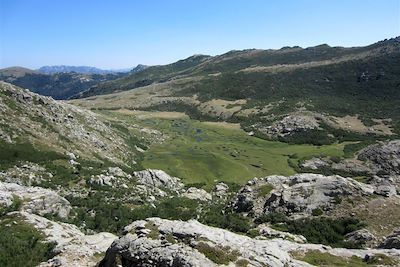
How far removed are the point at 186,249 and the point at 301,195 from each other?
3657 cm

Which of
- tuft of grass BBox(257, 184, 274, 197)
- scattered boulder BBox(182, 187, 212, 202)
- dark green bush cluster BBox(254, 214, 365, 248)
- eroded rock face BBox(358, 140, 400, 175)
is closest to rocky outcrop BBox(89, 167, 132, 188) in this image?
scattered boulder BBox(182, 187, 212, 202)

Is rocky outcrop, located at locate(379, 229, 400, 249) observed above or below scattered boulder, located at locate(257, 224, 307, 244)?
above

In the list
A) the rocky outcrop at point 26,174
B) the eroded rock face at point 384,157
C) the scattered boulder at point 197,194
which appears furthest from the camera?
the eroded rock face at point 384,157

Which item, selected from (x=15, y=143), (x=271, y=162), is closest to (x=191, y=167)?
(x=271, y=162)

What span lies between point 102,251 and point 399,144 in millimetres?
145670

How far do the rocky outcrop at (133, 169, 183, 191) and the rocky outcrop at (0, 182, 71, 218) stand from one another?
28.4m

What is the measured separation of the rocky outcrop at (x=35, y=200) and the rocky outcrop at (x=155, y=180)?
2840cm

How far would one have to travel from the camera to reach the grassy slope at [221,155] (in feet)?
382

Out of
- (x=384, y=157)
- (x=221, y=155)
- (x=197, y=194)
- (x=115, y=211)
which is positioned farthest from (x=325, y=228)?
(x=384, y=157)

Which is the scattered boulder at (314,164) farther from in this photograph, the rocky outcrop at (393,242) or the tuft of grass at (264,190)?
the rocky outcrop at (393,242)

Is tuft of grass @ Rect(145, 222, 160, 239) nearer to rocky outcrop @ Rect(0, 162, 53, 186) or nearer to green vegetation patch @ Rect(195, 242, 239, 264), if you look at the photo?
green vegetation patch @ Rect(195, 242, 239, 264)

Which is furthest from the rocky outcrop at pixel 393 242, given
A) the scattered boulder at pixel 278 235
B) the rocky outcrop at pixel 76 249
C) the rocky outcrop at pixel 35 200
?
the rocky outcrop at pixel 35 200

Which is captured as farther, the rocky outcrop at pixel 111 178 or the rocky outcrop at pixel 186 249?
the rocky outcrop at pixel 111 178

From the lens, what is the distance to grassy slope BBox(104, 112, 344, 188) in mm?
116375
